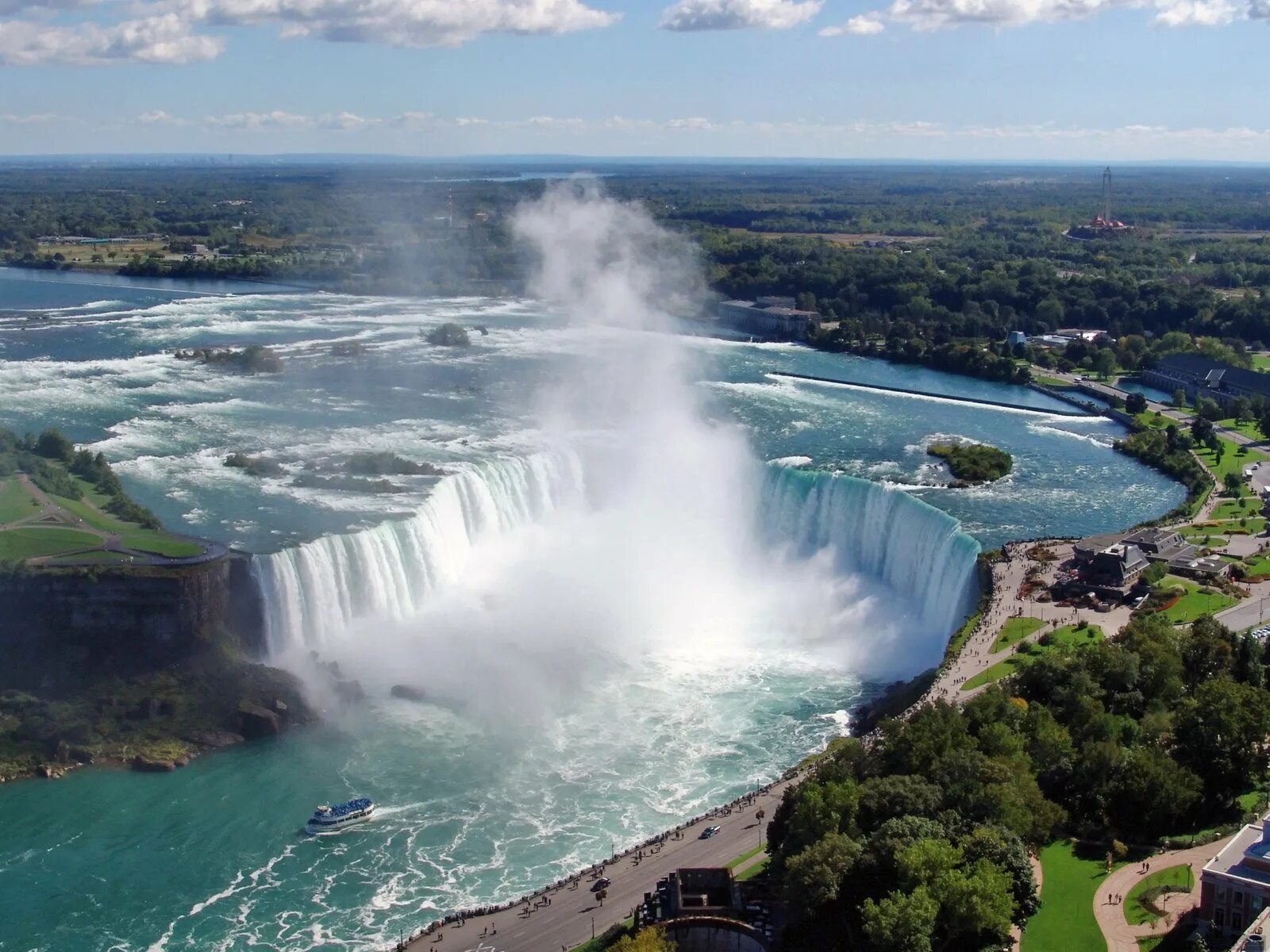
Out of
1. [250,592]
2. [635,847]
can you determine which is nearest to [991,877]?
[635,847]

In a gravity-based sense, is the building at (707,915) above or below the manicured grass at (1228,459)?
below

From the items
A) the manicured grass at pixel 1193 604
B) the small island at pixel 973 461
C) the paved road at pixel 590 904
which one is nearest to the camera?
the paved road at pixel 590 904

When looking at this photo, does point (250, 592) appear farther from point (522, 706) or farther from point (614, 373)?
point (614, 373)

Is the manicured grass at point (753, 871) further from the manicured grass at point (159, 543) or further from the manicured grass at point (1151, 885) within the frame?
the manicured grass at point (159, 543)

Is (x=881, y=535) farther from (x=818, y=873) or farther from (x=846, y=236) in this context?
(x=846, y=236)

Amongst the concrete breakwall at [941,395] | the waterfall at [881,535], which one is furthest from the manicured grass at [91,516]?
the concrete breakwall at [941,395]

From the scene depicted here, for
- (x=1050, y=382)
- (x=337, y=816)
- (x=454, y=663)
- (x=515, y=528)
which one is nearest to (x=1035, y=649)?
(x=454, y=663)

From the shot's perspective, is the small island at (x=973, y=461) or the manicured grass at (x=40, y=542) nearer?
the manicured grass at (x=40, y=542)
